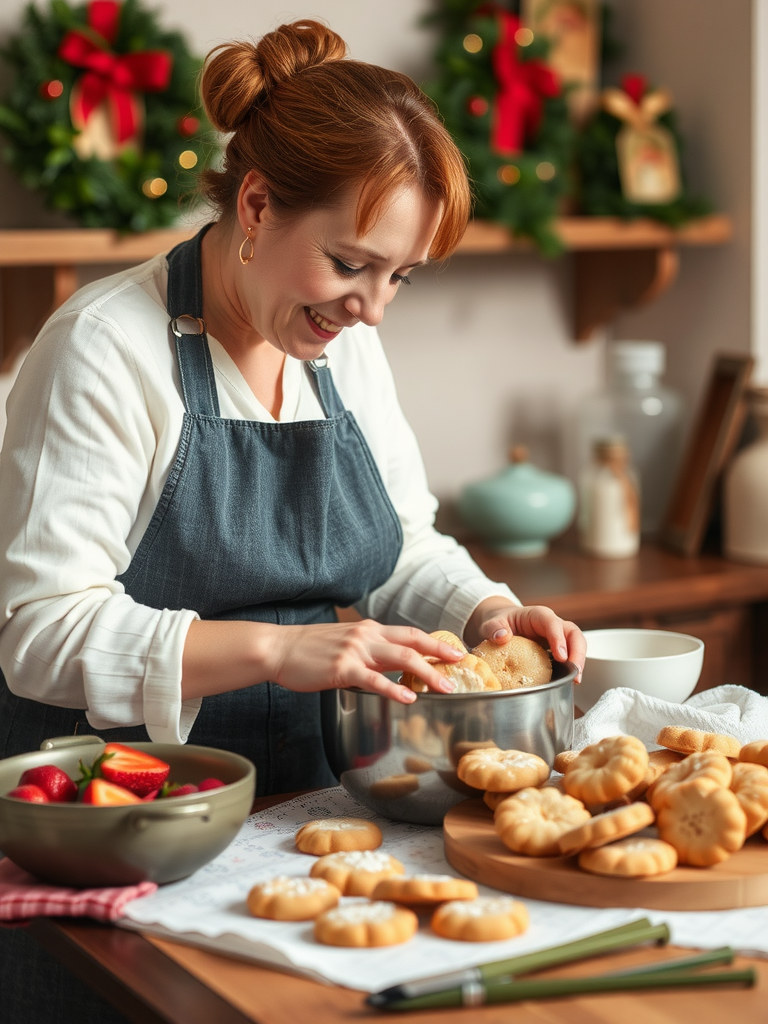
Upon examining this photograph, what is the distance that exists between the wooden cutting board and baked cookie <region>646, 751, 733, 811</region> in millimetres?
63

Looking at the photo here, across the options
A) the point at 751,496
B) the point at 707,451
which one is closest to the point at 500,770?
the point at 751,496

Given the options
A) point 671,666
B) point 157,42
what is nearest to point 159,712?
point 671,666

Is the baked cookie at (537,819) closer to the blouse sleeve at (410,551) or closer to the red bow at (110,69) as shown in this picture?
the blouse sleeve at (410,551)

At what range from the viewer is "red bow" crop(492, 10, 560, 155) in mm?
2844

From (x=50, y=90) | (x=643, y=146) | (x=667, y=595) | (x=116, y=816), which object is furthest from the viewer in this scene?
(x=643, y=146)

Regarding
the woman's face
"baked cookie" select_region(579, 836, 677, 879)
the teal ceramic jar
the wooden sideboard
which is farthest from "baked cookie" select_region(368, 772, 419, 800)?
the teal ceramic jar

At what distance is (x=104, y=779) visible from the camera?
1.10m

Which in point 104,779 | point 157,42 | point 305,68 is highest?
point 157,42

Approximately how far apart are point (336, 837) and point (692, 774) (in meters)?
0.33

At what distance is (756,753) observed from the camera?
1.21m

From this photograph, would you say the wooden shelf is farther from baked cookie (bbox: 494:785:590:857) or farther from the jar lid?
baked cookie (bbox: 494:785:590:857)

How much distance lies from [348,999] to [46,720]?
2.53ft

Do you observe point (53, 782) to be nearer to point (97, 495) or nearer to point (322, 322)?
point (97, 495)

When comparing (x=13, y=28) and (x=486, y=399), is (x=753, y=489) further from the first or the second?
(x=13, y=28)
